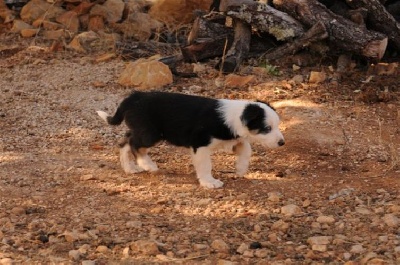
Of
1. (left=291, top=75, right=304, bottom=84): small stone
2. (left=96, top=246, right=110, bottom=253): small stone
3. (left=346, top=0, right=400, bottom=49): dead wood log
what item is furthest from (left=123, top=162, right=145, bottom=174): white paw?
(left=346, top=0, right=400, bottom=49): dead wood log

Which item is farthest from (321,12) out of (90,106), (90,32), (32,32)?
(32,32)

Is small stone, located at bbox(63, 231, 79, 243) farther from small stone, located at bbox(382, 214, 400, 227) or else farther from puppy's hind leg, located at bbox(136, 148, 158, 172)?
small stone, located at bbox(382, 214, 400, 227)

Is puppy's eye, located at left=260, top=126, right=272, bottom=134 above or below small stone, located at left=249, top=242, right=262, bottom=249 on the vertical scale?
above

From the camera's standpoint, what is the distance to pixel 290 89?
9.24m

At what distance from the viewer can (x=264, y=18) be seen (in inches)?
380

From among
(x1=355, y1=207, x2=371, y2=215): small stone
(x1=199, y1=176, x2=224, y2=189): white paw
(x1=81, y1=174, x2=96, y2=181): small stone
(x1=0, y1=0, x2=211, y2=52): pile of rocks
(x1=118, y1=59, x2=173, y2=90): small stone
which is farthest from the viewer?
(x1=0, y1=0, x2=211, y2=52): pile of rocks

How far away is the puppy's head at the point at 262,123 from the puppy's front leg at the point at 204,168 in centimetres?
44

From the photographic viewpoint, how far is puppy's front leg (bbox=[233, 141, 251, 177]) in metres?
6.95

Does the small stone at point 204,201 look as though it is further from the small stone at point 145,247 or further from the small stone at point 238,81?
the small stone at point 238,81

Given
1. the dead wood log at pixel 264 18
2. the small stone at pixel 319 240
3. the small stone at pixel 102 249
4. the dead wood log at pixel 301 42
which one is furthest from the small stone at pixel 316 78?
the small stone at pixel 102 249

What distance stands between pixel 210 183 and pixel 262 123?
2.36 ft

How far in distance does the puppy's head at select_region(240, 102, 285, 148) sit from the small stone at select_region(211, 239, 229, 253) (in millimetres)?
1533

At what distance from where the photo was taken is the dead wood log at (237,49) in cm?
974

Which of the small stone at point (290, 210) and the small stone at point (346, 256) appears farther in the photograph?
the small stone at point (290, 210)
